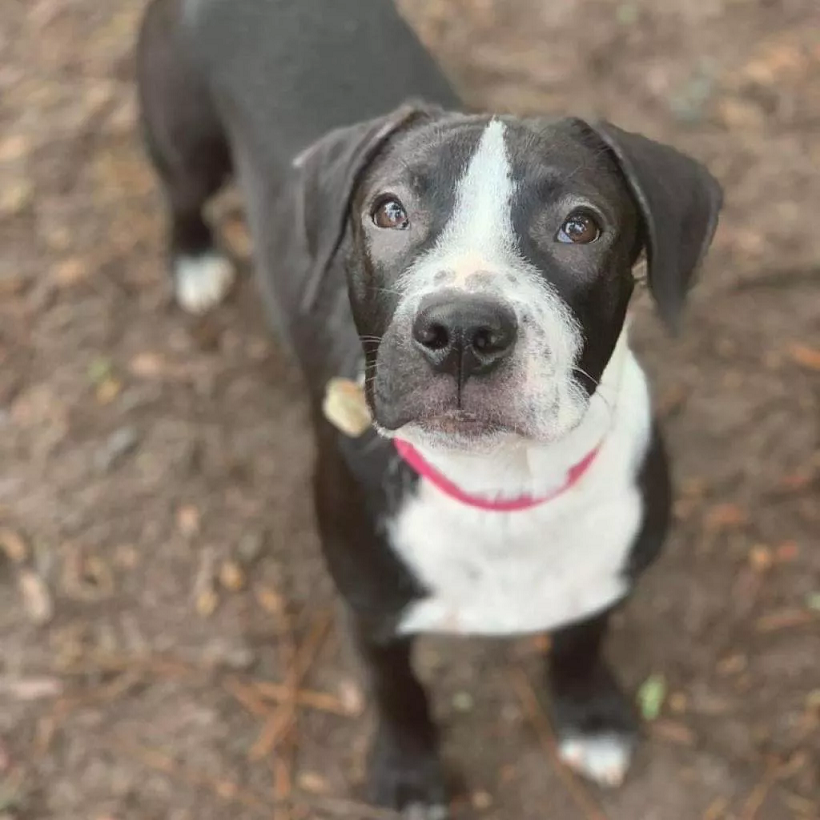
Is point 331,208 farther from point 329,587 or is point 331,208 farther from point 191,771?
point 191,771

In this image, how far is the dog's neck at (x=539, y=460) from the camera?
2.16 m

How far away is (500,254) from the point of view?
191 centimetres

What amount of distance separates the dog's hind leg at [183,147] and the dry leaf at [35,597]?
3.54ft

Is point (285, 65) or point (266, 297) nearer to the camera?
point (285, 65)

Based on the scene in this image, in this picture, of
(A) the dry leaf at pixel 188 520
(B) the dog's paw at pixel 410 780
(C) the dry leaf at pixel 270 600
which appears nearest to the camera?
(B) the dog's paw at pixel 410 780

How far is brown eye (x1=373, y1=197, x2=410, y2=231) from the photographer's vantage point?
2.07 m

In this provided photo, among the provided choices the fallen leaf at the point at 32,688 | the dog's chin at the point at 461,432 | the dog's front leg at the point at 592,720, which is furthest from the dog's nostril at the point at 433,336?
the fallen leaf at the point at 32,688

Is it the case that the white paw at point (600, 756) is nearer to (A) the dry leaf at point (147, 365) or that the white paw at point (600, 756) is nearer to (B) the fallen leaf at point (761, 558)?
(B) the fallen leaf at point (761, 558)

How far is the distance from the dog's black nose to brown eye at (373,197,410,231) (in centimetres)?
30

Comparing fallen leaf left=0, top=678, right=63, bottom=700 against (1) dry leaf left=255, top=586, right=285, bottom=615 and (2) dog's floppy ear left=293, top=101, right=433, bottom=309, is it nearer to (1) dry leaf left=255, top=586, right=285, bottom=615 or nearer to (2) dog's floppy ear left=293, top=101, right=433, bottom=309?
(1) dry leaf left=255, top=586, right=285, bottom=615

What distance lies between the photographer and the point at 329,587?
345cm

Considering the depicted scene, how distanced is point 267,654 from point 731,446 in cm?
159

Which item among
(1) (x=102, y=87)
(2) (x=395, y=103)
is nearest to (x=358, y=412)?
(2) (x=395, y=103)

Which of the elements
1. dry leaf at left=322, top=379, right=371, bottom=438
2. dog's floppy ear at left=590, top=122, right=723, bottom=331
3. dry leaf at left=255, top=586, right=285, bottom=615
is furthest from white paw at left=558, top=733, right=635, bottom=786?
dog's floppy ear at left=590, top=122, right=723, bottom=331
